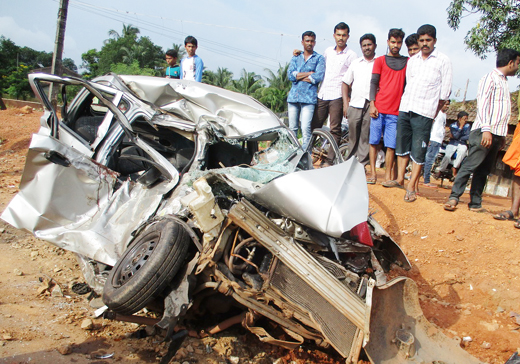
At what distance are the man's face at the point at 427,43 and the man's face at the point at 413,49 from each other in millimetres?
521

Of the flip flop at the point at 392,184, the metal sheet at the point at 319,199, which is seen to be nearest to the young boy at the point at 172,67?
the flip flop at the point at 392,184

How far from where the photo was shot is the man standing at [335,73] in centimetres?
595

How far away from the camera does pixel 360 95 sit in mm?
5750

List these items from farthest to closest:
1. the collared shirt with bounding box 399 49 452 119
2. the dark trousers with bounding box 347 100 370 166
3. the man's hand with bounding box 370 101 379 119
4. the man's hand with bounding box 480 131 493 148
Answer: the dark trousers with bounding box 347 100 370 166 → the man's hand with bounding box 370 101 379 119 → the collared shirt with bounding box 399 49 452 119 → the man's hand with bounding box 480 131 493 148

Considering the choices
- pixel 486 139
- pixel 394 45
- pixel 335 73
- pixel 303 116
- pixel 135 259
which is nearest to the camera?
pixel 135 259

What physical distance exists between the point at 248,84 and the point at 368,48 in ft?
93.5

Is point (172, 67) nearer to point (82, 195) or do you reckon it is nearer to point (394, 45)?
point (394, 45)

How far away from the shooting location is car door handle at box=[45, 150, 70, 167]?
134 inches

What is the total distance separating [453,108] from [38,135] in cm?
1594

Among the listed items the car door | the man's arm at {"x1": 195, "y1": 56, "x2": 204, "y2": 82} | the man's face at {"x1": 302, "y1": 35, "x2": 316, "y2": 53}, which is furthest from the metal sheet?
the man's arm at {"x1": 195, "y1": 56, "x2": 204, "y2": 82}

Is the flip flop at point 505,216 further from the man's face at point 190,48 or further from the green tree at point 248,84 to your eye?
the green tree at point 248,84

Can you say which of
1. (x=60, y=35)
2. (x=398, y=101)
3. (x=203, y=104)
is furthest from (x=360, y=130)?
(x=60, y=35)

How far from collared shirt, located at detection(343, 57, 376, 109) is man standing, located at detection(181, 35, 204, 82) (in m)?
2.73

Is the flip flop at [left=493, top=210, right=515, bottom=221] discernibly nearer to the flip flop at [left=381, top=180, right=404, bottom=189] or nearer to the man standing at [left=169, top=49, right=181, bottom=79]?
the flip flop at [left=381, top=180, right=404, bottom=189]
